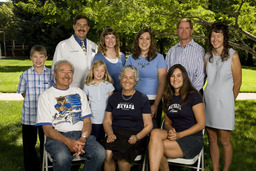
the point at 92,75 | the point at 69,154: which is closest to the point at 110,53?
the point at 92,75

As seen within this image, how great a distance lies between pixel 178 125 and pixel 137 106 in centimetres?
59

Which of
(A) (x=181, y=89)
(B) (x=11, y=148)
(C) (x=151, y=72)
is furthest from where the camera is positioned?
(B) (x=11, y=148)

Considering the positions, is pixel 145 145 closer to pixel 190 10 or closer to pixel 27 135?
pixel 27 135

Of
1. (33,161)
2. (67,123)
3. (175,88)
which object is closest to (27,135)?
(33,161)

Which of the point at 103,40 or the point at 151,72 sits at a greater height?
the point at 103,40

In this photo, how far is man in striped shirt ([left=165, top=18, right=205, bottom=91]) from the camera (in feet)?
12.5

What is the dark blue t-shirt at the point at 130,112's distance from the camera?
11.2ft

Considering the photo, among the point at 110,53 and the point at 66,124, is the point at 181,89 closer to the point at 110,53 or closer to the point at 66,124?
the point at 110,53

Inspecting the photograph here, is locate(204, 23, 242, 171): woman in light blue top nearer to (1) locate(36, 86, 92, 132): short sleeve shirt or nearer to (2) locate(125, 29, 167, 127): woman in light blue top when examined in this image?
(2) locate(125, 29, 167, 127): woman in light blue top

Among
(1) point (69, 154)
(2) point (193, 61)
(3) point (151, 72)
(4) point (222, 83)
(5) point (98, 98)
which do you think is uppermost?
(2) point (193, 61)

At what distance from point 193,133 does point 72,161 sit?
1.55 metres

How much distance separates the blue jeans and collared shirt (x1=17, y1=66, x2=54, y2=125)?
588 mm

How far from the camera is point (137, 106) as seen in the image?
3412mm

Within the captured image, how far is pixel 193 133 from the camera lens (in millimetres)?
3277
